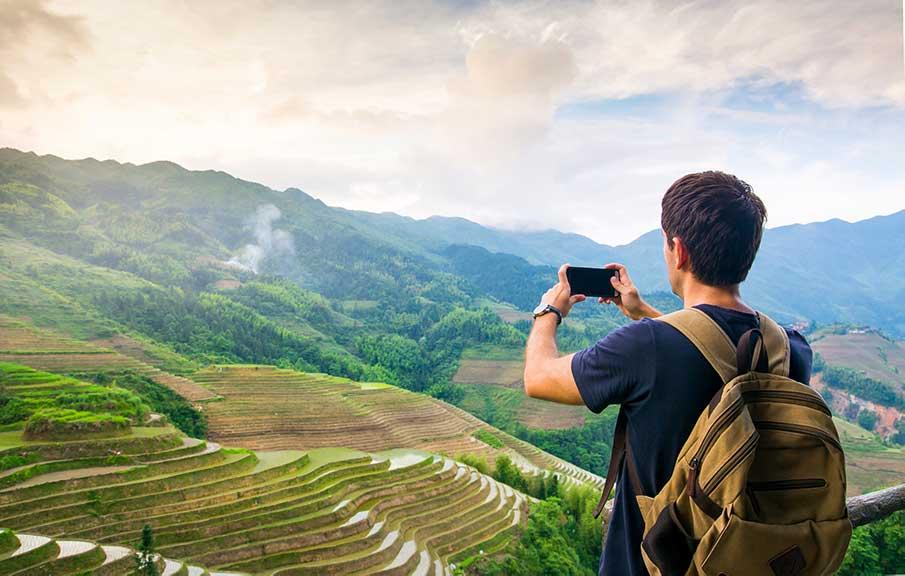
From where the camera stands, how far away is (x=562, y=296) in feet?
5.54

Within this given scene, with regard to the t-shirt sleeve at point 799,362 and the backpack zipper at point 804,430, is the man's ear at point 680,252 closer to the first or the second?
the t-shirt sleeve at point 799,362

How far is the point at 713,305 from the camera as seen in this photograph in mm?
1373

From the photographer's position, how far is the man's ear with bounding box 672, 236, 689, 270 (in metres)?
1.43

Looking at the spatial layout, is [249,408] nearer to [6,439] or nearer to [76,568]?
[6,439]

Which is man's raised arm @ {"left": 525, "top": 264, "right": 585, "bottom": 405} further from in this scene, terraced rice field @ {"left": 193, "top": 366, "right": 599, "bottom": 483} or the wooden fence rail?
terraced rice field @ {"left": 193, "top": 366, "right": 599, "bottom": 483}

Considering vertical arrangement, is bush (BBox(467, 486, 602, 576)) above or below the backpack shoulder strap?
below

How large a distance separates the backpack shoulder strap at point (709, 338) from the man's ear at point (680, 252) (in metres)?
0.18

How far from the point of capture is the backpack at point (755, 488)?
43.9 inches

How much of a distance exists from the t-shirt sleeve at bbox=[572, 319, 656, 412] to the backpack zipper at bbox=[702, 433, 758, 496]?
225 mm

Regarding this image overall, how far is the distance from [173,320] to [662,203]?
54.0 meters

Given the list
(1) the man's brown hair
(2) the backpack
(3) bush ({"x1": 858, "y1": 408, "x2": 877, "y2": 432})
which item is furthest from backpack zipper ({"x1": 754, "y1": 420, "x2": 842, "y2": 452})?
(3) bush ({"x1": 858, "y1": 408, "x2": 877, "y2": 432})

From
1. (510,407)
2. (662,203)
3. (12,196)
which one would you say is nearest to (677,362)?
(662,203)

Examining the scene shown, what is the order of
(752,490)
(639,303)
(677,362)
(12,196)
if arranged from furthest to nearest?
(12,196), (639,303), (677,362), (752,490)

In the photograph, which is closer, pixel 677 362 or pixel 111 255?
pixel 677 362
